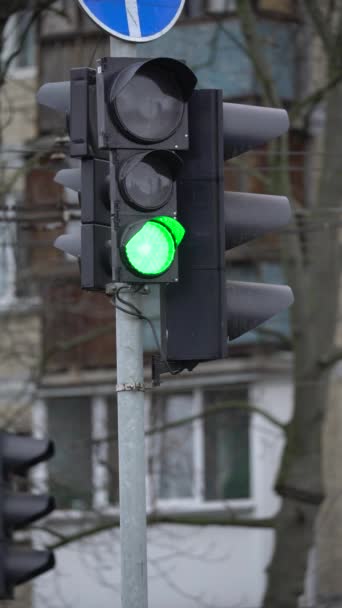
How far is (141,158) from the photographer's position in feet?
18.0

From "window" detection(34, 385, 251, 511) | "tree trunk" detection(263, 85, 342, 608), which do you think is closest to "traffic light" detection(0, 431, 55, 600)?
"tree trunk" detection(263, 85, 342, 608)

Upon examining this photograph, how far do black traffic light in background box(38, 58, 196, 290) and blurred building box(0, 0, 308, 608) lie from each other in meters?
11.4

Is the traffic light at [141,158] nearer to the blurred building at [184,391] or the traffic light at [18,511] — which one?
the traffic light at [18,511]

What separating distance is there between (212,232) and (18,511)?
2688 millimetres

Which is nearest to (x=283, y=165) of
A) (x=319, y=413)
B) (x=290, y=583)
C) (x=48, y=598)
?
(x=319, y=413)

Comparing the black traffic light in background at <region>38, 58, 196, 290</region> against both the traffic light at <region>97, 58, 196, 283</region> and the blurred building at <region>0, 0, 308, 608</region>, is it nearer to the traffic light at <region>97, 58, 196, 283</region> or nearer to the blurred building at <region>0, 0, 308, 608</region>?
the traffic light at <region>97, 58, 196, 283</region>

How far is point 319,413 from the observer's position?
1398cm

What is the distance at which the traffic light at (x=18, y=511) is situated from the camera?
7805 millimetres

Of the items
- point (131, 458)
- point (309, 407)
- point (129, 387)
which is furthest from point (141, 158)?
point (309, 407)

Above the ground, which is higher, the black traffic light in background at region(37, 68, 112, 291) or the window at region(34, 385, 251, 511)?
the black traffic light in background at region(37, 68, 112, 291)

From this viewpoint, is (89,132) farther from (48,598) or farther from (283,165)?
(48,598)

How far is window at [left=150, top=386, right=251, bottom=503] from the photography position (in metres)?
19.4

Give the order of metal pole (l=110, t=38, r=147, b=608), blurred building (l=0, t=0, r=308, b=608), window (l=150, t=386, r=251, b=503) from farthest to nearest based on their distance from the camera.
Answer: window (l=150, t=386, r=251, b=503), blurred building (l=0, t=0, r=308, b=608), metal pole (l=110, t=38, r=147, b=608)

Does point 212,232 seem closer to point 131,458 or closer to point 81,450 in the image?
point 131,458
